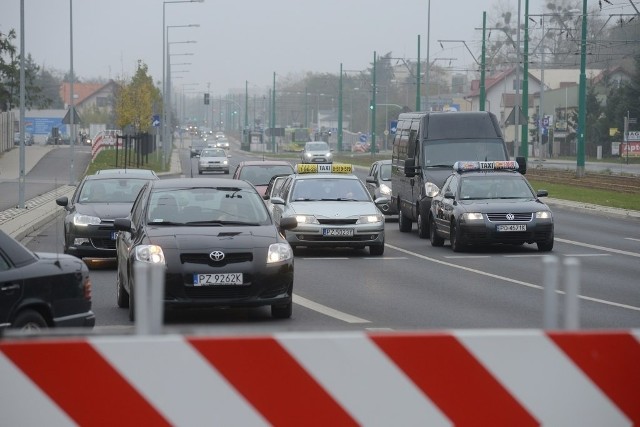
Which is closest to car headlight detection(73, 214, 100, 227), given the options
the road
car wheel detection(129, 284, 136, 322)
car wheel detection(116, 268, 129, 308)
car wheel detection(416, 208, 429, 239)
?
the road

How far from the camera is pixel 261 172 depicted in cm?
3309

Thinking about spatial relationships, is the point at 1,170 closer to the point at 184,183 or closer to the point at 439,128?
the point at 439,128

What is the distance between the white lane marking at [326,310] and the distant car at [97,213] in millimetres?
4850

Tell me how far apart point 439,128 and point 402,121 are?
3.53 m

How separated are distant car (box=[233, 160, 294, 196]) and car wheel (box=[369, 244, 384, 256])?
29.8 ft

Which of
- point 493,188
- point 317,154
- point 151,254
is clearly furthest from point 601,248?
point 317,154

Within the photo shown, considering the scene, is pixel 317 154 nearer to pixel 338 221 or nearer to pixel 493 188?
pixel 493 188

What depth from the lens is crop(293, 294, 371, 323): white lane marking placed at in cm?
1377

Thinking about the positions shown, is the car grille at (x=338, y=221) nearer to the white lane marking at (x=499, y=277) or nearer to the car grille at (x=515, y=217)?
the white lane marking at (x=499, y=277)

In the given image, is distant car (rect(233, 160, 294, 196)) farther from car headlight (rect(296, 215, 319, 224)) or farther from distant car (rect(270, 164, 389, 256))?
car headlight (rect(296, 215, 319, 224))

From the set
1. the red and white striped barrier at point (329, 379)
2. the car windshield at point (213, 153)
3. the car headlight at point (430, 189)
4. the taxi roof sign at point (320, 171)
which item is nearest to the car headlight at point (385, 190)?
the taxi roof sign at point (320, 171)

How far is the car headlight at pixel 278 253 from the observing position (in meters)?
13.3

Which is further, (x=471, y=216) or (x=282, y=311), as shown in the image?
(x=471, y=216)

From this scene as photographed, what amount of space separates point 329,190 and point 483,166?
3.57 metres
